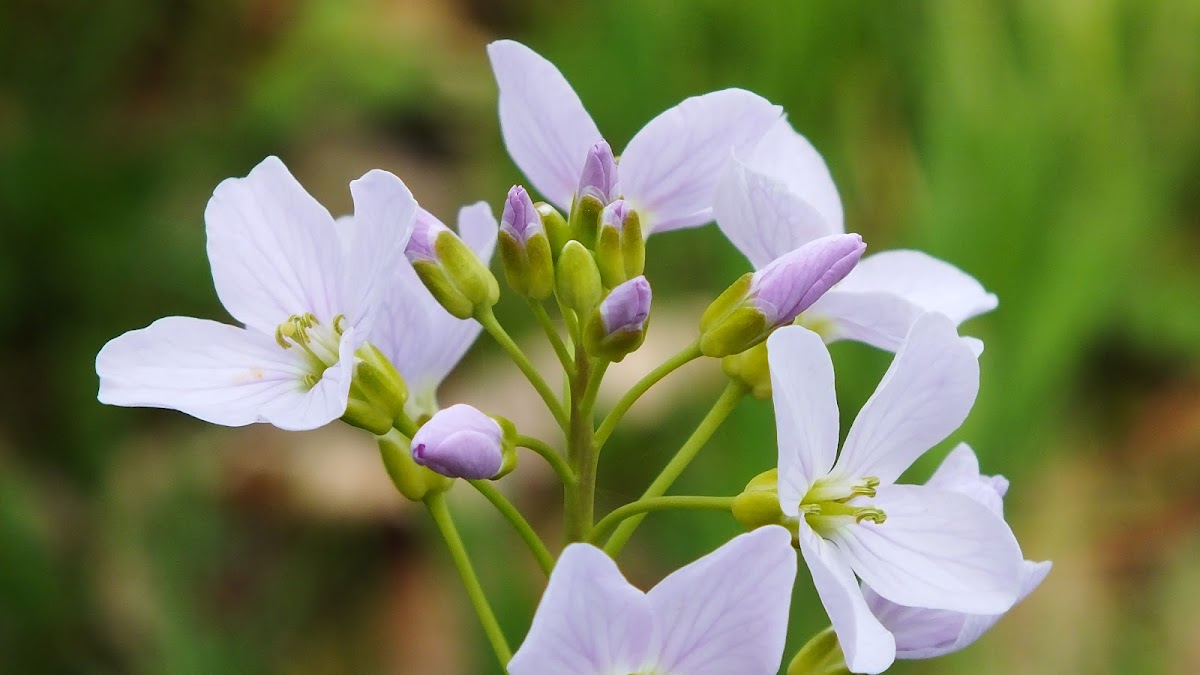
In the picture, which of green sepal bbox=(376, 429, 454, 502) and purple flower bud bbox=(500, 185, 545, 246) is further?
green sepal bbox=(376, 429, 454, 502)

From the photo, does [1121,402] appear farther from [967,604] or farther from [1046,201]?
[967,604]

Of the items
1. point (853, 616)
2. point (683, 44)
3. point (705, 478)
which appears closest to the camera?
point (853, 616)

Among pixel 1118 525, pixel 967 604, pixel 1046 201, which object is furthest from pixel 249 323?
pixel 1118 525

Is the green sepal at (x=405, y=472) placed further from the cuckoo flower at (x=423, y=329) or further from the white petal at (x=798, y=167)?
the white petal at (x=798, y=167)

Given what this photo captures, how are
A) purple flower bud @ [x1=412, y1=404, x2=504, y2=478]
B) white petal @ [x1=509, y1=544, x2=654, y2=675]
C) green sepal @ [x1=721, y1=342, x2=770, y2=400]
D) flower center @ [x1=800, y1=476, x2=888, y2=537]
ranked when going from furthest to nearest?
1. green sepal @ [x1=721, y1=342, x2=770, y2=400]
2. flower center @ [x1=800, y1=476, x2=888, y2=537]
3. purple flower bud @ [x1=412, y1=404, x2=504, y2=478]
4. white petal @ [x1=509, y1=544, x2=654, y2=675]

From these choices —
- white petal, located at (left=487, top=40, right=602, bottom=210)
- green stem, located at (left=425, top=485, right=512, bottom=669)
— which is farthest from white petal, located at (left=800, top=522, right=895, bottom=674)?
white petal, located at (left=487, top=40, right=602, bottom=210)

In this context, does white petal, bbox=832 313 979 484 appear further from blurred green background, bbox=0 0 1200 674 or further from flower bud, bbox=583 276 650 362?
blurred green background, bbox=0 0 1200 674

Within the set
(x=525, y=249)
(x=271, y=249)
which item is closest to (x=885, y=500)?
(x=525, y=249)
